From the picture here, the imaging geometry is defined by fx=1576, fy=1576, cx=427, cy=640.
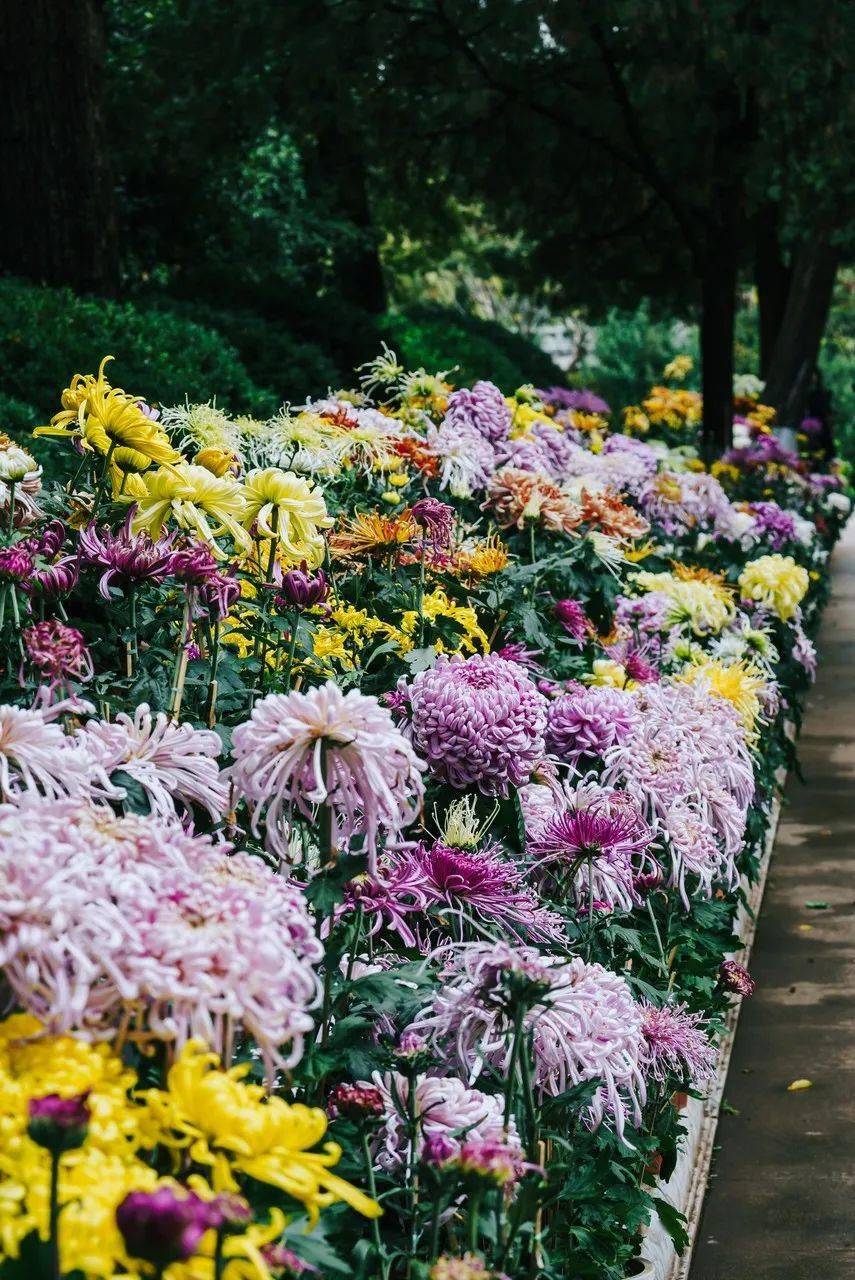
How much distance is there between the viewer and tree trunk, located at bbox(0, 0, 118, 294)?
7617 millimetres

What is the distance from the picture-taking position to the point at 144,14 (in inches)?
556

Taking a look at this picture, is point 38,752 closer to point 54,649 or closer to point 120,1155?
point 54,649

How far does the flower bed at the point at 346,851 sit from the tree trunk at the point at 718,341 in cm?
732

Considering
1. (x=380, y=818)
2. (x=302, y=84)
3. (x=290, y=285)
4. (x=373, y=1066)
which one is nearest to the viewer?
(x=380, y=818)

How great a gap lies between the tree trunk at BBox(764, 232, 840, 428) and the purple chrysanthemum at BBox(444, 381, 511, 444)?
1074 centimetres

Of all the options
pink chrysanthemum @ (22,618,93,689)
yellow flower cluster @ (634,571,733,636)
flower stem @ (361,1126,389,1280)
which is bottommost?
flower stem @ (361,1126,389,1280)

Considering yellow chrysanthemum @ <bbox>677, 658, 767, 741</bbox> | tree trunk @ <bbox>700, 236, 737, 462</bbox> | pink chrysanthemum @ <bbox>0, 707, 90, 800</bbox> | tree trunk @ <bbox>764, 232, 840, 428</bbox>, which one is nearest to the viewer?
pink chrysanthemum @ <bbox>0, 707, 90, 800</bbox>

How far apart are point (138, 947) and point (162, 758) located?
0.75 metres

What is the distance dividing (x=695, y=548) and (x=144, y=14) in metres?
9.35

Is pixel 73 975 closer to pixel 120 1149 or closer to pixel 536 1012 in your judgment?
pixel 120 1149

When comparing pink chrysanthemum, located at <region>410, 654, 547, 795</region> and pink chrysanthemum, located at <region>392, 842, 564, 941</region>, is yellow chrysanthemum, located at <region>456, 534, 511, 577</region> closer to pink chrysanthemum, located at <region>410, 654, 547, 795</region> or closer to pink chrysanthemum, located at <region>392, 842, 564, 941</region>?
pink chrysanthemum, located at <region>410, 654, 547, 795</region>

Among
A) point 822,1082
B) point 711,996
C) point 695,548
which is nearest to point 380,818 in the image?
point 711,996

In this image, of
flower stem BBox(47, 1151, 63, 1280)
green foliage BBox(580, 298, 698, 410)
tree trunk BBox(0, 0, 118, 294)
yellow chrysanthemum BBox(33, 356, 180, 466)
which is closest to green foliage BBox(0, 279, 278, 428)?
tree trunk BBox(0, 0, 118, 294)

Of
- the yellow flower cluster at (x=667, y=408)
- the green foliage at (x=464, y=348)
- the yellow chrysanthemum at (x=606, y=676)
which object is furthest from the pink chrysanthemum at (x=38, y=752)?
the yellow flower cluster at (x=667, y=408)
